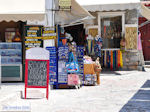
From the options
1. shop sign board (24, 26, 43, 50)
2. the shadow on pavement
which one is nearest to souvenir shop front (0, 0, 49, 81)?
shop sign board (24, 26, 43, 50)

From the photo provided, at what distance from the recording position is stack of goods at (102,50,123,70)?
1473cm

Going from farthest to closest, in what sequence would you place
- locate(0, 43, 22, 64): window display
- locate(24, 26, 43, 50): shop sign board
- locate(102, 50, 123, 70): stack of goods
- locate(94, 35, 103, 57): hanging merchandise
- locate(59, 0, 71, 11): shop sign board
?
1. locate(102, 50, 123, 70): stack of goods
2. locate(94, 35, 103, 57): hanging merchandise
3. locate(0, 43, 22, 64): window display
4. locate(24, 26, 43, 50): shop sign board
5. locate(59, 0, 71, 11): shop sign board

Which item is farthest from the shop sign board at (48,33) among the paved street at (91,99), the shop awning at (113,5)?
the shop awning at (113,5)

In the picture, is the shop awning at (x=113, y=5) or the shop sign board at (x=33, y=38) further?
the shop awning at (x=113, y=5)

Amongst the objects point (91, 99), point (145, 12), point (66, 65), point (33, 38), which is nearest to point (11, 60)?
point (33, 38)

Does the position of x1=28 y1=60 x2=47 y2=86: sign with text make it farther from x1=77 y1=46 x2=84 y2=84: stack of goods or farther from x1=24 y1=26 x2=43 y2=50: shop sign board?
x1=77 y1=46 x2=84 y2=84: stack of goods

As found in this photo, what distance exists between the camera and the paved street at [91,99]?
687 centimetres

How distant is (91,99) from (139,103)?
4.09ft

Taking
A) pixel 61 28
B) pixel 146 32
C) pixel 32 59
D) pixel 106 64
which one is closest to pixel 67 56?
pixel 61 28

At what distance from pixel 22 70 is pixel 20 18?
2397 mm

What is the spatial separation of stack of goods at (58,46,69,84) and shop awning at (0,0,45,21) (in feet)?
4.85

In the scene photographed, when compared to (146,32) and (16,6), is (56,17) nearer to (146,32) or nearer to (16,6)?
(16,6)

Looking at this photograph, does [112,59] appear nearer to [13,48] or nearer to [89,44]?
[89,44]

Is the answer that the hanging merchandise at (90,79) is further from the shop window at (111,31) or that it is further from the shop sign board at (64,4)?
the shop window at (111,31)
